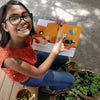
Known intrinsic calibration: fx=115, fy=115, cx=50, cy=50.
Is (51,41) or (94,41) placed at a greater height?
(51,41)

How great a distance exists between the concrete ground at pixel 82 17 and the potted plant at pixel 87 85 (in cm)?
39

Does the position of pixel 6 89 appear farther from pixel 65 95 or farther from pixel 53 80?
pixel 65 95

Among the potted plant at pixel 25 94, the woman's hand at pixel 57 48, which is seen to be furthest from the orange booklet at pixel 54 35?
the potted plant at pixel 25 94

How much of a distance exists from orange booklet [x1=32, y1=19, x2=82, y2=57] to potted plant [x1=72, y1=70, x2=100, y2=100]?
36 cm

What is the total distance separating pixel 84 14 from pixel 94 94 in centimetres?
151

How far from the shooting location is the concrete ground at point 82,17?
5.83ft

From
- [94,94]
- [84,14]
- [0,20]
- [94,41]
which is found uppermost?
[0,20]

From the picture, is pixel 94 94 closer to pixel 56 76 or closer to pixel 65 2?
pixel 56 76

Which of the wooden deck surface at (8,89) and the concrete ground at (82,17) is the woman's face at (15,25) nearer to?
the wooden deck surface at (8,89)

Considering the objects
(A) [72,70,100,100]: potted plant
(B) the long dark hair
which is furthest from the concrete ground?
(B) the long dark hair

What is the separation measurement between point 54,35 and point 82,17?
128 cm

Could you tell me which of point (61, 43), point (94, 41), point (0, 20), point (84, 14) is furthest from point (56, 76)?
point (84, 14)

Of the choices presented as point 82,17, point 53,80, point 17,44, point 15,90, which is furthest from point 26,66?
point 82,17

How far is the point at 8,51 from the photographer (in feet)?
2.81
